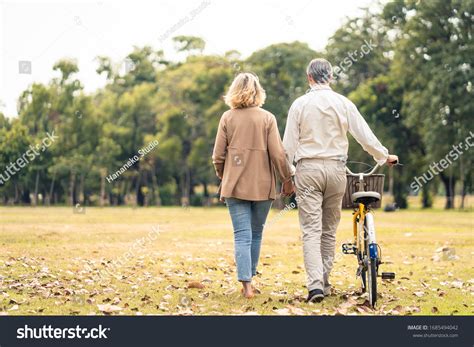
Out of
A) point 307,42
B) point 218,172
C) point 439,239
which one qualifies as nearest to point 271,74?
point 307,42

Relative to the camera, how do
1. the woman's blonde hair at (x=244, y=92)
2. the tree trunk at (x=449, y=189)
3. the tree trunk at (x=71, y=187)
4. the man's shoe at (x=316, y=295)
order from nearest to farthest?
1. the man's shoe at (x=316, y=295)
2. the woman's blonde hair at (x=244, y=92)
3. the tree trunk at (x=449, y=189)
4. the tree trunk at (x=71, y=187)

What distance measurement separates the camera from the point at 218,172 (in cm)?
794

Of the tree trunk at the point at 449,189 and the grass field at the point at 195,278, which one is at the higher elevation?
the tree trunk at the point at 449,189

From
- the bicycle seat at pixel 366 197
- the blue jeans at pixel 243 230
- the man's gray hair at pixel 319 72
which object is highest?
the man's gray hair at pixel 319 72

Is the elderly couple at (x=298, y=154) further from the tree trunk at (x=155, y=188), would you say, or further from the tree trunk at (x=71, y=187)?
the tree trunk at (x=155, y=188)

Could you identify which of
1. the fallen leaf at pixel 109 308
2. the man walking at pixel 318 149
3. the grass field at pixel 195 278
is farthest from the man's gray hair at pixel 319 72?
the fallen leaf at pixel 109 308

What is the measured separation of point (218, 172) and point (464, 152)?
3655cm

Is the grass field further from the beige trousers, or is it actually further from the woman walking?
the woman walking

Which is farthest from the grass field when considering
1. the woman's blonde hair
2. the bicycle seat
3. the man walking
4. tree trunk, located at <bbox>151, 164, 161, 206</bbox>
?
tree trunk, located at <bbox>151, 164, 161, 206</bbox>

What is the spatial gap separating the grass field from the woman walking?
0.70 m

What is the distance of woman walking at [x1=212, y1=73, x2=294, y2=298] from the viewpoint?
768 centimetres

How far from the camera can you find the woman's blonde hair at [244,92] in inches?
302

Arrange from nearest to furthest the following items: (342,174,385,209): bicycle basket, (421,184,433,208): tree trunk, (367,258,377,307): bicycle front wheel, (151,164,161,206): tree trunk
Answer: (367,258,377,307): bicycle front wheel → (342,174,385,209): bicycle basket → (421,184,433,208): tree trunk → (151,164,161,206): tree trunk
